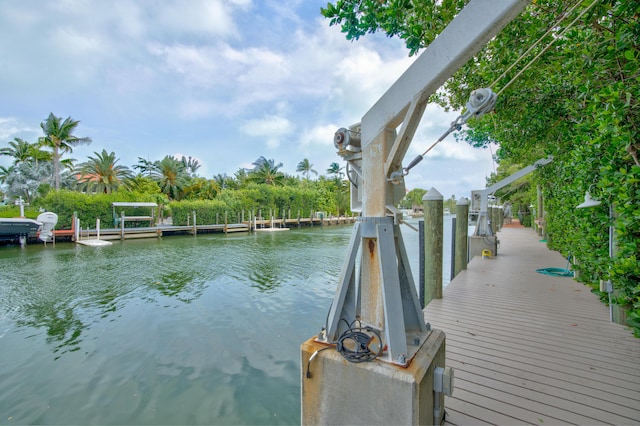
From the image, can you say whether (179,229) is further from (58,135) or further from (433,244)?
(433,244)

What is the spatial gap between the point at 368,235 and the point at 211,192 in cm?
3696

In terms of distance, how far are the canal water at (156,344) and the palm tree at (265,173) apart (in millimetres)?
32685

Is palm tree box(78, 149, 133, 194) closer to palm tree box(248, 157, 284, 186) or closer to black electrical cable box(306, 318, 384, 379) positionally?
palm tree box(248, 157, 284, 186)

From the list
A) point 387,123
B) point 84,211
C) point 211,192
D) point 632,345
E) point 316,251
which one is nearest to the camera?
point 387,123

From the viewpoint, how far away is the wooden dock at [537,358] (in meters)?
2.18

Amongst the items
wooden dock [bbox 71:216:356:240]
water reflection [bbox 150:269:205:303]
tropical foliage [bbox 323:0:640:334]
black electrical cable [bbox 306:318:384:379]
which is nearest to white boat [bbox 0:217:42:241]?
wooden dock [bbox 71:216:356:240]

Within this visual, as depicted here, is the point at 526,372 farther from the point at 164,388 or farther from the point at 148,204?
the point at 148,204

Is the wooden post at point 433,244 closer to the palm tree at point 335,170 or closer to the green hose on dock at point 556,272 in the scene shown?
the green hose on dock at point 556,272

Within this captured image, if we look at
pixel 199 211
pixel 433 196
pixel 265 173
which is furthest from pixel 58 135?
pixel 433 196

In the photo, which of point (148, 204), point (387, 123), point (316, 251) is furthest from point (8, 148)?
point (387, 123)

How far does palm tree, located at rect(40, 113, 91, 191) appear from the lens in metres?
27.1

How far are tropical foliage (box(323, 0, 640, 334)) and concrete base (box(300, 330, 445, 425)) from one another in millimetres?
1723

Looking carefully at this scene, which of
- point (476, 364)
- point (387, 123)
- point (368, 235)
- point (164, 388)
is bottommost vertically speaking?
point (164, 388)

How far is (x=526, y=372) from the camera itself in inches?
105
